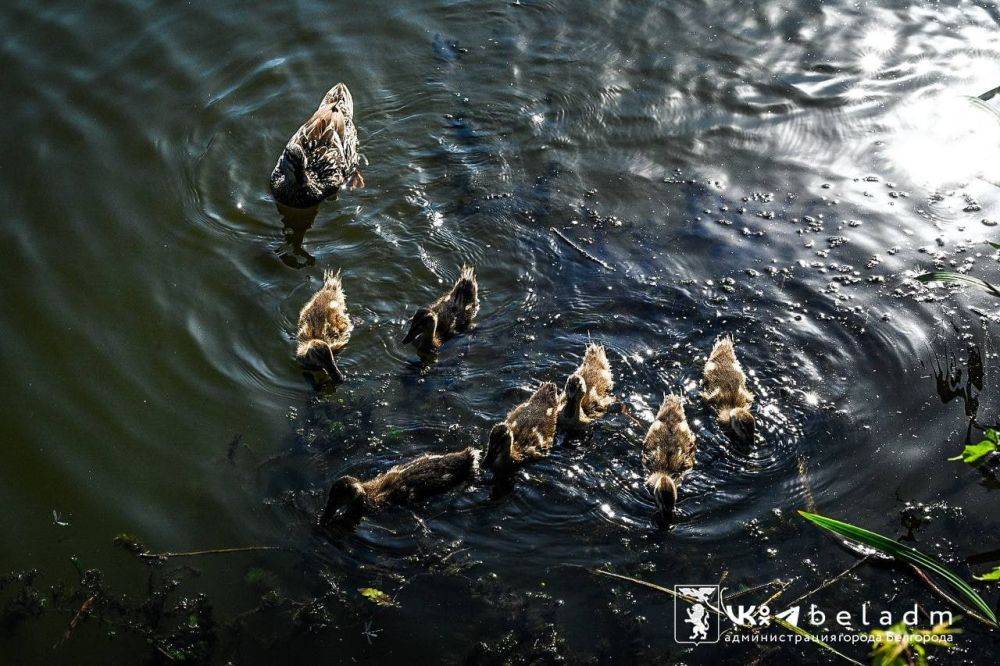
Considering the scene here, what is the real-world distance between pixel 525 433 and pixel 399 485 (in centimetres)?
81

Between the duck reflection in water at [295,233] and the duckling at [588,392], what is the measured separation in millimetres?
2354

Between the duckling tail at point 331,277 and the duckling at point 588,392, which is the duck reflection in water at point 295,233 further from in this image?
the duckling at point 588,392

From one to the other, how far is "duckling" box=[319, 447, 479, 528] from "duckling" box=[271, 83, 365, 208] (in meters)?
2.85

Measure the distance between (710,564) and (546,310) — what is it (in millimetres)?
2202

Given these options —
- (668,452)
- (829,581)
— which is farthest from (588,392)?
(829,581)

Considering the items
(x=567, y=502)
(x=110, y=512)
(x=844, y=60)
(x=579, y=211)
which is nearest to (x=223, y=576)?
(x=110, y=512)

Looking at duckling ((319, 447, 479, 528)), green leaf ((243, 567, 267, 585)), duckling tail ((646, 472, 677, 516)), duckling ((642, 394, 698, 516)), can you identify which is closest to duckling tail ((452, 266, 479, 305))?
duckling ((319, 447, 479, 528))

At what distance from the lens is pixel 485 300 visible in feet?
22.2

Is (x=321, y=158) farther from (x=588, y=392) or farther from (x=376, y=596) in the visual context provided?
(x=376, y=596)

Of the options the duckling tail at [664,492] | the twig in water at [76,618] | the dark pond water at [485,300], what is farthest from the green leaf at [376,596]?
the duckling tail at [664,492]

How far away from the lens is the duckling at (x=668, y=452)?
5.25m

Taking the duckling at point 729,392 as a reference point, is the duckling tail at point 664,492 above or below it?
below

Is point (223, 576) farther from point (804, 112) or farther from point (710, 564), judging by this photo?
point (804, 112)

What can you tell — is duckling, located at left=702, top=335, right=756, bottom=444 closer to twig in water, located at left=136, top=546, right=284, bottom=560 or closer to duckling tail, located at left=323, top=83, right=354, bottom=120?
twig in water, located at left=136, top=546, right=284, bottom=560
